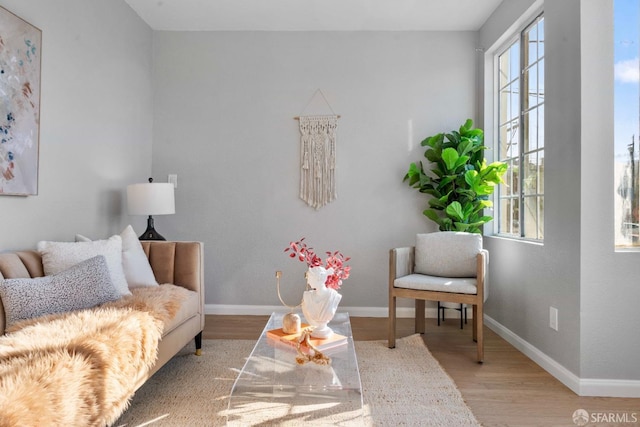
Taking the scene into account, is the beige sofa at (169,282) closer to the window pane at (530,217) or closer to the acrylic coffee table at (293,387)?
the acrylic coffee table at (293,387)

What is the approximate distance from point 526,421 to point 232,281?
271cm

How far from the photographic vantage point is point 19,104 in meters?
2.32

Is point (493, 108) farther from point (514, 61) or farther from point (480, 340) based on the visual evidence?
point (480, 340)

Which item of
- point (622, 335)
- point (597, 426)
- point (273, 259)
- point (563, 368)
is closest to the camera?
point (597, 426)

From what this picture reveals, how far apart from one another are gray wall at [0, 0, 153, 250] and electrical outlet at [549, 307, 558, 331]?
307cm

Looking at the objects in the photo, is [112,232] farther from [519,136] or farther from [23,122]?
[519,136]

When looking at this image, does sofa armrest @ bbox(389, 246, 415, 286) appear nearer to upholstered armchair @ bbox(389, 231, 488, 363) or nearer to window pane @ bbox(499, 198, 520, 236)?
upholstered armchair @ bbox(389, 231, 488, 363)

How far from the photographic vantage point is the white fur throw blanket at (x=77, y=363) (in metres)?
1.26

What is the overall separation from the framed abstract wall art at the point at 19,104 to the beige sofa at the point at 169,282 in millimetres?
418

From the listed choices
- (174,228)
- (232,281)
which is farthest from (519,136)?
(174,228)

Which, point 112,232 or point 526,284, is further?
point 112,232

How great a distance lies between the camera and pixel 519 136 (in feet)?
10.8

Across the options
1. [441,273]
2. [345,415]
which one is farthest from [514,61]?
[345,415]

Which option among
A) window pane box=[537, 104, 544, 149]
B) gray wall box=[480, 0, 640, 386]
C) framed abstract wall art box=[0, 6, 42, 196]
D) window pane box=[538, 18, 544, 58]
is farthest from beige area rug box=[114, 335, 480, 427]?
window pane box=[538, 18, 544, 58]
